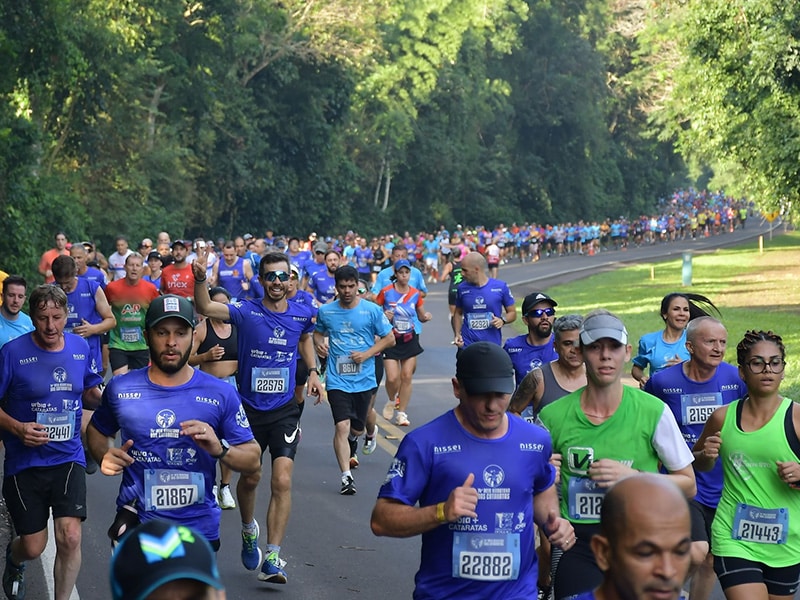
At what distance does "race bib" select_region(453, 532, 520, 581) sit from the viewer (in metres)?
5.20

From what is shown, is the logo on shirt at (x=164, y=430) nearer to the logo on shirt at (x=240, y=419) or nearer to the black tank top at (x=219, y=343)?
the logo on shirt at (x=240, y=419)

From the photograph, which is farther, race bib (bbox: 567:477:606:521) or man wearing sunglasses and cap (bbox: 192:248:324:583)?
man wearing sunglasses and cap (bbox: 192:248:324:583)

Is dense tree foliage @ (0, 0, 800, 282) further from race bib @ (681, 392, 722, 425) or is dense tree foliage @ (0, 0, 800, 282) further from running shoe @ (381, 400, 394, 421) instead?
race bib @ (681, 392, 722, 425)

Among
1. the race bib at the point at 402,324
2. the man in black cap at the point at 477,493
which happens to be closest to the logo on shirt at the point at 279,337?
the man in black cap at the point at 477,493

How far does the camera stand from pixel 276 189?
54125mm

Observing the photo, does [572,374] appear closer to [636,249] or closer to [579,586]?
[579,586]

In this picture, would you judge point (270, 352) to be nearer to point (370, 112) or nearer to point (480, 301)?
point (480, 301)

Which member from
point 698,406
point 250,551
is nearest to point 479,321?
point 250,551

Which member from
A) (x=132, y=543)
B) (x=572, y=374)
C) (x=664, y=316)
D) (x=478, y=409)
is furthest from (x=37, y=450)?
(x=132, y=543)

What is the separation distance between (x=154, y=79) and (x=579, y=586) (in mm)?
40873

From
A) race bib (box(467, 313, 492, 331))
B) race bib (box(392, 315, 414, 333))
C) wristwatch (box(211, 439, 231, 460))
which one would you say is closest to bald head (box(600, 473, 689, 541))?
wristwatch (box(211, 439, 231, 460))

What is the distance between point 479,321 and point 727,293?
26.5 m

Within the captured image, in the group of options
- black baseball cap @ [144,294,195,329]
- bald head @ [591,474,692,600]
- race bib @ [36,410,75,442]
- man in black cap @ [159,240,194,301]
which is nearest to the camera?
bald head @ [591,474,692,600]

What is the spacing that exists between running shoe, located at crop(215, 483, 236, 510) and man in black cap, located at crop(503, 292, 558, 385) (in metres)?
2.59
